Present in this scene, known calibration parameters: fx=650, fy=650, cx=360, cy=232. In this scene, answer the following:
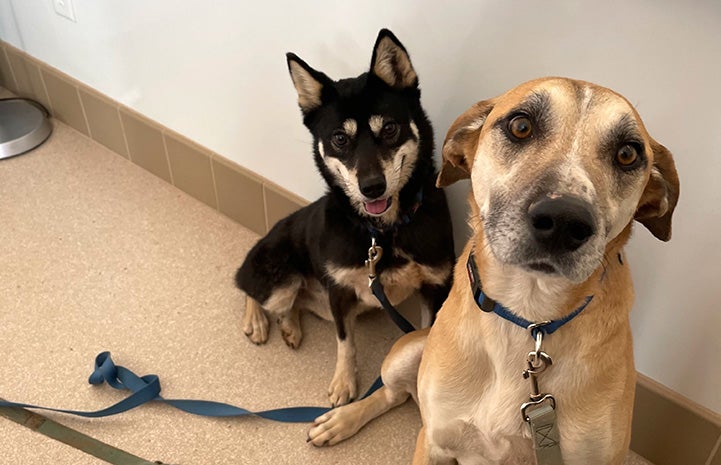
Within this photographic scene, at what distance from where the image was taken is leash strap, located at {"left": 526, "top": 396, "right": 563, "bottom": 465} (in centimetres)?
104

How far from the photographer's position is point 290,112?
6.40ft

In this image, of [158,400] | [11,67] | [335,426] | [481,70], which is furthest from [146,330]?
[11,67]

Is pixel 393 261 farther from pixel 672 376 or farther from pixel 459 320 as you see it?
pixel 672 376

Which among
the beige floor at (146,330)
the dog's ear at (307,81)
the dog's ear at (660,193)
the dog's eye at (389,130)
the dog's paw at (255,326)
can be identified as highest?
the dog's ear at (660,193)

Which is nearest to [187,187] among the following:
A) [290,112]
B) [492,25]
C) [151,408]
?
[290,112]

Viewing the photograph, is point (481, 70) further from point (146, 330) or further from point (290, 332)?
point (146, 330)

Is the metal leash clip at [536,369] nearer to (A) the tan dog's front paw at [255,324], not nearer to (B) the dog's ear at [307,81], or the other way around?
(B) the dog's ear at [307,81]

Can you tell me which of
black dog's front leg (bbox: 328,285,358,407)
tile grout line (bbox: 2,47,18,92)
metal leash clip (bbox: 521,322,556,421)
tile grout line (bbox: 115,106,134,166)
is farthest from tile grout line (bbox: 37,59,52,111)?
metal leash clip (bbox: 521,322,556,421)

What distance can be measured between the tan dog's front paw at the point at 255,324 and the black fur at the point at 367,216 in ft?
0.93

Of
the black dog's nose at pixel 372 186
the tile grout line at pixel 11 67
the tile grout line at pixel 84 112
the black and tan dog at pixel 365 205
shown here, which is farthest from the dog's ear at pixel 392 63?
the tile grout line at pixel 11 67

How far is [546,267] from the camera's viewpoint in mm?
914

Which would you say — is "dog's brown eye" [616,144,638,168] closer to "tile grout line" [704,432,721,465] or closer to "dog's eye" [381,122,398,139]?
"dog's eye" [381,122,398,139]

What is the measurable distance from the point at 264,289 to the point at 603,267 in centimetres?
109

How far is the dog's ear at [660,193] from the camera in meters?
1.01
